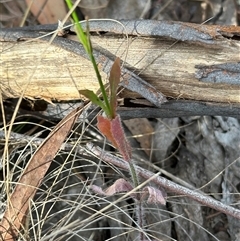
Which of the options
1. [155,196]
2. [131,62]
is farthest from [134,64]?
[155,196]

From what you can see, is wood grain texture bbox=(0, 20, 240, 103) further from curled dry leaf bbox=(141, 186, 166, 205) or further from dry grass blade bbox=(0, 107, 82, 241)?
curled dry leaf bbox=(141, 186, 166, 205)

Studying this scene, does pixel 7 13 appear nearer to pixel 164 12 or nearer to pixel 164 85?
pixel 164 12

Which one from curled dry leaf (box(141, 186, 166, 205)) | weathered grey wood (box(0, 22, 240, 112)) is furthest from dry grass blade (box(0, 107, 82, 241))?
curled dry leaf (box(141, 186, 166, 205))

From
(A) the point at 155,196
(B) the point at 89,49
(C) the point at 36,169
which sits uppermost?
(B) the point at 89,49

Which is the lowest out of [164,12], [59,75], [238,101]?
[238,101]

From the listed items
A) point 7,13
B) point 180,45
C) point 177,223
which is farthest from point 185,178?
point 7,13

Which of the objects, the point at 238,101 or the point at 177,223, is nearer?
the point at 238,101

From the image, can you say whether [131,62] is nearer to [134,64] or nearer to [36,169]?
[134,64]

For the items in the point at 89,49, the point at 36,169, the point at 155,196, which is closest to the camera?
the point at 89,49
